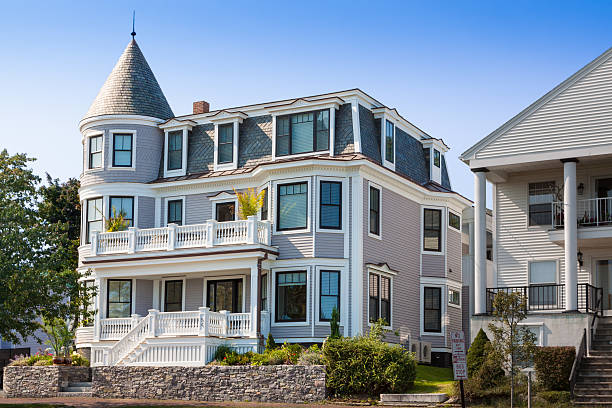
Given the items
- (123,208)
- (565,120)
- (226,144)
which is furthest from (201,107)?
Result: (565,120)

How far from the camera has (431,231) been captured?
124ft

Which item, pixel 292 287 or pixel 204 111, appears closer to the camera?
pixel 292 287

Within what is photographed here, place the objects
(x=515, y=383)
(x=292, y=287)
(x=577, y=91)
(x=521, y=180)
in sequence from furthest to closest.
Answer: (x=292, y=287), (x=521, y=180), (x=577, y=91), (x=515, y=383)

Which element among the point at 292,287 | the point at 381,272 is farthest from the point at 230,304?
the point at 381,272

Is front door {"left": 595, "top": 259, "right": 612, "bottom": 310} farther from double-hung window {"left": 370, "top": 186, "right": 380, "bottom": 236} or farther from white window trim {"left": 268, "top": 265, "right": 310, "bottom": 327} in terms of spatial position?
white window trim {"left": 268, "top": 265, "right": 310, "bottom": 327}

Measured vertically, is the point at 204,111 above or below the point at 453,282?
above

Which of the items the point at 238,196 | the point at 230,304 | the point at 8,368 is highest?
the point at 238,196

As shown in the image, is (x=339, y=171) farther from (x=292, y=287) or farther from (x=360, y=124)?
(x=292, y=287)

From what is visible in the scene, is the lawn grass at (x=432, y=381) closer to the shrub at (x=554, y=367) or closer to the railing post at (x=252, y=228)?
the shrub at (x=554, y=367)

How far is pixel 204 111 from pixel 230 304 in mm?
9411

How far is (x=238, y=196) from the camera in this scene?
34.3 meters

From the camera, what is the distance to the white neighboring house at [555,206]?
2738 centimetres

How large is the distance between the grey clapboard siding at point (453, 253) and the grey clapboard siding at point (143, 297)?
12.5 metres

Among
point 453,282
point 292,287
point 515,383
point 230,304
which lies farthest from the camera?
point 453,282
